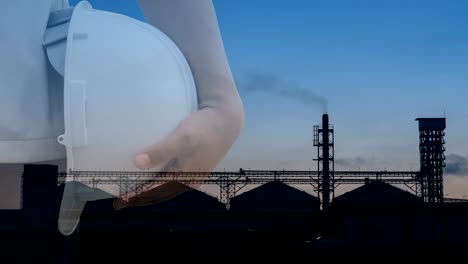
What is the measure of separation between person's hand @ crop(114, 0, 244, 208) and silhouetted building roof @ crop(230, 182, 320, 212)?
18.8 m

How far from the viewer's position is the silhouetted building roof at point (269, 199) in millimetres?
21844

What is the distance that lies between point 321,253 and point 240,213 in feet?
11.5

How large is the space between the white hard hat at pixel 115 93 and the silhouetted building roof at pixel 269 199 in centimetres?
1918

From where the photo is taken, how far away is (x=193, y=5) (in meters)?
3.10

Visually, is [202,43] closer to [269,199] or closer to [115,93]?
[115,93]

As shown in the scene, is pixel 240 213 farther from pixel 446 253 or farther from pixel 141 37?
pixel 141 37

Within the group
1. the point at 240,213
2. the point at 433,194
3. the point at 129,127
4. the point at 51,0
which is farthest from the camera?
the point at 433,194

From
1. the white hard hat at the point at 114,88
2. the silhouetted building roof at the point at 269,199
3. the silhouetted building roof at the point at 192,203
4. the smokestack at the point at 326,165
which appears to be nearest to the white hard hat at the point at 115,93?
the white hard hat at the point at 114,88

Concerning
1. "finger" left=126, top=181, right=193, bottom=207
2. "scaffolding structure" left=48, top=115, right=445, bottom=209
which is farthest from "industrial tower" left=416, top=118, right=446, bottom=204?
"finger" left=126, top=181, right=193, bottom=207

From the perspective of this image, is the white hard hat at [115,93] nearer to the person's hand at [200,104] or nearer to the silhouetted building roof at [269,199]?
the person's hand at [200,104]

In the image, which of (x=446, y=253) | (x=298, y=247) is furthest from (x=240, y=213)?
(x=446, y=253)

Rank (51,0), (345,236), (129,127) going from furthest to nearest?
(345,236) → (51,0) → (129,127)

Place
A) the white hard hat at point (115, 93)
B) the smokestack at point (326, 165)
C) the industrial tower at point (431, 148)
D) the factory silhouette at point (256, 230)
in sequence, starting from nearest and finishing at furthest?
the white hard hat at point (115, 93) < the factory silhouette at point (256, 230) < the smokestack at point (326, 165) < the industrial tower at point (431, 148)

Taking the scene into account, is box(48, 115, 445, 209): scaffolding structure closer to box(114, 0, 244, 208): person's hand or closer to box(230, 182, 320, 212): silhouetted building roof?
box(230, 182, 320, 212): silhouetted building roof
